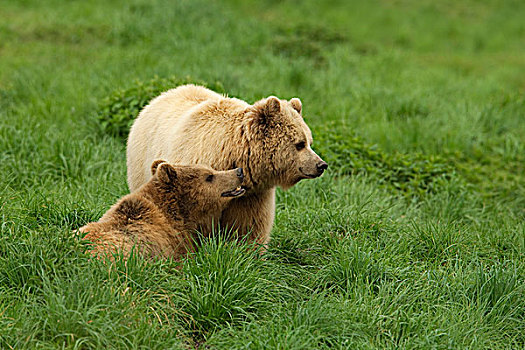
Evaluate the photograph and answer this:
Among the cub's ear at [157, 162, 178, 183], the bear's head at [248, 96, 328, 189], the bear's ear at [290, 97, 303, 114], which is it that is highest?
the bear's ear at [290, 97, 303, 114]

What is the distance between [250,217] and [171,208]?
0.65m

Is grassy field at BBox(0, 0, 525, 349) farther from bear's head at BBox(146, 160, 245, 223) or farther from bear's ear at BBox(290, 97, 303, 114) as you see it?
bear's ear at BBox(290, 97, 303, 114)

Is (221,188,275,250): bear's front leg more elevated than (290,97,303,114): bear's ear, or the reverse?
(290,97,303,114): bear's ear

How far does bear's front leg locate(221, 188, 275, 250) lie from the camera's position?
14.9ft

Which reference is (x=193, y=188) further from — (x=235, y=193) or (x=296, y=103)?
(x=296, y=103)

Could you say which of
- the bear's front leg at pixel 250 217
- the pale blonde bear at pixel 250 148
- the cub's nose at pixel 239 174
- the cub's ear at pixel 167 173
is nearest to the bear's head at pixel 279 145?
the pale blonde bear at pixel 250 148

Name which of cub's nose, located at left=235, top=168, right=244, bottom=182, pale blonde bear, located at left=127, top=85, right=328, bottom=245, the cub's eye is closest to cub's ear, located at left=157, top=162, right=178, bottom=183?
pale blonde bear, located at left=127, top=85, right=328, bottom=245

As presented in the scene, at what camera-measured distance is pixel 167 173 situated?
13.7 feet

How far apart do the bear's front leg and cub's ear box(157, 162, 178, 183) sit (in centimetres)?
56

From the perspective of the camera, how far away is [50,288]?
347 centimetres

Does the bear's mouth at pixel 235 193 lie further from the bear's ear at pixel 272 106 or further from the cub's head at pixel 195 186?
the bear's ear at pixel 272 106

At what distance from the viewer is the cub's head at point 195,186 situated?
13.8 feet

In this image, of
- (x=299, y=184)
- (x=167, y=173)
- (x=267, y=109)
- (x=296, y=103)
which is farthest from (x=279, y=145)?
(x=299, y=184)

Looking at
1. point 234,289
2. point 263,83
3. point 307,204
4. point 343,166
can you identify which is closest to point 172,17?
point 263,83
